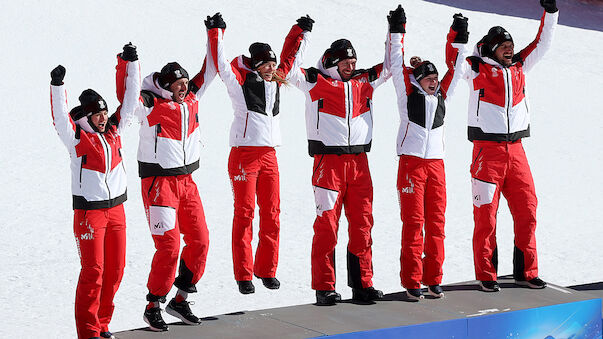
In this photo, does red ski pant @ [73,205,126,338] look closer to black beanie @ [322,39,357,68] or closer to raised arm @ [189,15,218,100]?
raised arm @ [189,15,218,100]

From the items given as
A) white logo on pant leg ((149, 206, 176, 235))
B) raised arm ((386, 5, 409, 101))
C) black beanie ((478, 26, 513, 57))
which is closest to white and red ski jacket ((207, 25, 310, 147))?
raised arm ((386, 5, 409, 101))

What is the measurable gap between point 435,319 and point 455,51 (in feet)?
6.33

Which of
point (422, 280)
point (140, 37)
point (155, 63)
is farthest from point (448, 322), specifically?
point (140, 37)

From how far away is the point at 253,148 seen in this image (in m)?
6.35

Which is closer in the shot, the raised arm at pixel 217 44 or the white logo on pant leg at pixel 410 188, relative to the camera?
the raised arm at pixel 217 44

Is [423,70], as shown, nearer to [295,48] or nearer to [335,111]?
[335,111]

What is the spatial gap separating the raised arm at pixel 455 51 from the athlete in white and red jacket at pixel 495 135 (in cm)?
6

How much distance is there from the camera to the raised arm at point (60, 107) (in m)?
5.26

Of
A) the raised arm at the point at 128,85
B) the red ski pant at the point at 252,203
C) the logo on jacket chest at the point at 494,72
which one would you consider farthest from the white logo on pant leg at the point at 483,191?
the raised arm at the point at 128,85

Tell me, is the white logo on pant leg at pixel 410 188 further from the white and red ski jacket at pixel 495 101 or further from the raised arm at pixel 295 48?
the raised arm at pixel 295 48

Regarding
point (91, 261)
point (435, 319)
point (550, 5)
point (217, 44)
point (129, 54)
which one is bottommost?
point (435, 319)

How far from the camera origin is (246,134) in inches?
249

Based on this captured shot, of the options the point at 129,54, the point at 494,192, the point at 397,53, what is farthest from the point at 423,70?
the point at 129,54

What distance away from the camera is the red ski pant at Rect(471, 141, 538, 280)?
6.78 m
